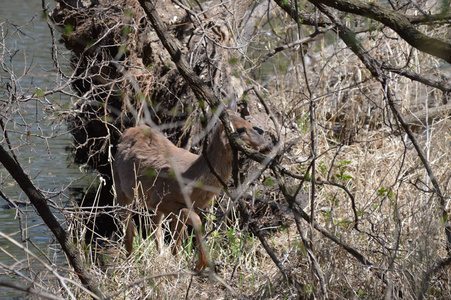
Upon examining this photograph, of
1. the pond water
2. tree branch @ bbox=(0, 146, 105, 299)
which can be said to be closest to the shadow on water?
the pond water

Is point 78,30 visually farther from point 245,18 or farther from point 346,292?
point 346,292

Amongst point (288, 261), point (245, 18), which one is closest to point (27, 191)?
point (288, 261)

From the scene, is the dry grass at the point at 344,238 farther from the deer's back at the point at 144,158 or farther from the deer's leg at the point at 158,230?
the deer's back at the point at 144,158

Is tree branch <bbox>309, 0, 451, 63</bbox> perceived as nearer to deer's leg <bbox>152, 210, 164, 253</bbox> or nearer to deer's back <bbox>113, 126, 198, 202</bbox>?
deer's leg <bbox>152, 210, 164, 253</bbox>

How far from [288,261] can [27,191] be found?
237 cm

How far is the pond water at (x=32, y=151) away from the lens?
5372 millimetres

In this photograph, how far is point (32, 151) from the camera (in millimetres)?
10039

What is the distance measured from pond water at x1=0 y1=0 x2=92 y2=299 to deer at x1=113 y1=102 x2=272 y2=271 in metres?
0.70

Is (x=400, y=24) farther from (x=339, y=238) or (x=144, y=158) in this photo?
(x=144, y=158)

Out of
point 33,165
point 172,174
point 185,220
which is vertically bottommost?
point 33,165

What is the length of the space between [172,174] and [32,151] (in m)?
4.51

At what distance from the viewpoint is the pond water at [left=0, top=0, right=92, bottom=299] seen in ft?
17.6

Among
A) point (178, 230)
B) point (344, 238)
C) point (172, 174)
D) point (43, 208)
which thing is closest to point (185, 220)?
point (178, 230)

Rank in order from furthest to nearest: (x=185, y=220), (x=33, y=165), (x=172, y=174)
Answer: (x=33, y=165), (x=185, y=220), (x=172, y=174)
